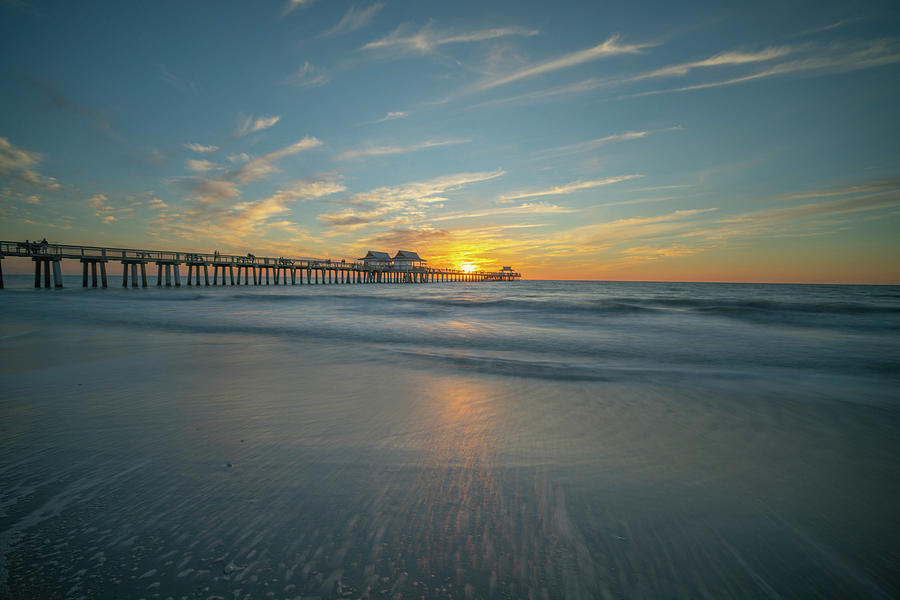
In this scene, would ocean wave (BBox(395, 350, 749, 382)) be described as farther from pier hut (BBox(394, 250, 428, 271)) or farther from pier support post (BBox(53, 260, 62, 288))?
pier hut (BBox(394, 250, 428, 271))

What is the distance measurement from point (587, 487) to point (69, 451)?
353 centimetres

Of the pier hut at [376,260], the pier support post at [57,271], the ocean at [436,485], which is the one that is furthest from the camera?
the pier hut at [376,260]

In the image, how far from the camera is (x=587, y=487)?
2.33m

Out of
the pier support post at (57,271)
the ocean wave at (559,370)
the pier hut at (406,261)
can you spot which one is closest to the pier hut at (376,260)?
the pier hut at (406,261)

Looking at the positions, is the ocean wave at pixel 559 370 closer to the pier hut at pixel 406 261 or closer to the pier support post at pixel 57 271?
the pier support post at pixel 57 271

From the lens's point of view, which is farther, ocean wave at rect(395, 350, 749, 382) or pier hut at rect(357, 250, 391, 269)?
pier hut at rect(357, 250, 391, 269)

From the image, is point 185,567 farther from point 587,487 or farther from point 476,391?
point 476,391

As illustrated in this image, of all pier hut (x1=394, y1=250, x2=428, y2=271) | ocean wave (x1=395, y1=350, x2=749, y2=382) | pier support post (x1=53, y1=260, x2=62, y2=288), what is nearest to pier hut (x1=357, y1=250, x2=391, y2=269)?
pier hut (x1=394, y1=250, x2=428, y2=271)

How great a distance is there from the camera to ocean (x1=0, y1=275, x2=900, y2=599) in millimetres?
1566

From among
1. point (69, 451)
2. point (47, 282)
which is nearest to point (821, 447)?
point (69, 451)

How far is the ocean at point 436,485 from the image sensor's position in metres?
1.57

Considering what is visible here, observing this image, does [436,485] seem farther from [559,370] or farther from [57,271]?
[57,271]

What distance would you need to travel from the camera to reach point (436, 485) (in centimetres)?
231

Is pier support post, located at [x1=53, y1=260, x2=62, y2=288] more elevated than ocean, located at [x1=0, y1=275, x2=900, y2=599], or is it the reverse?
pier support post, located at [x1=53, y1=260, x2=62, y2=288]
